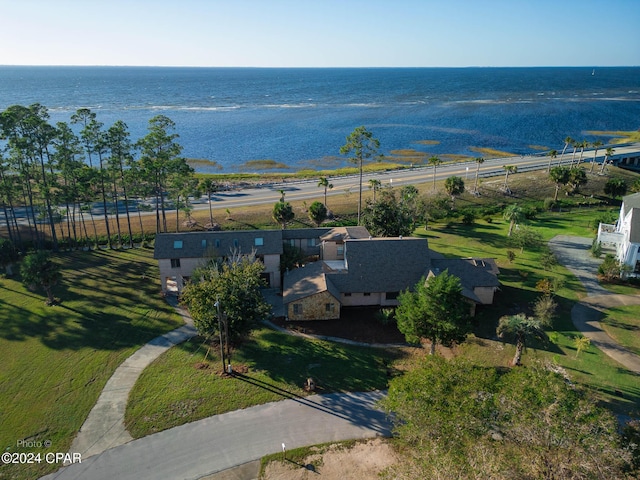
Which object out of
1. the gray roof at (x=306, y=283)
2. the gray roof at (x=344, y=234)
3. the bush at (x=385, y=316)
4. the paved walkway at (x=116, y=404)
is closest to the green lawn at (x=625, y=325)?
the bush at (x=385, y=316)

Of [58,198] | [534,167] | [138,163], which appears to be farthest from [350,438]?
[534,167]

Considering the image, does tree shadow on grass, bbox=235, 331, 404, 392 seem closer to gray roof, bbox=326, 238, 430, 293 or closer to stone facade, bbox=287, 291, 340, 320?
stone facade, bbox=287, 291, 340, 320

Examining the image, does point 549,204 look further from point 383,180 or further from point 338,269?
point 338,269

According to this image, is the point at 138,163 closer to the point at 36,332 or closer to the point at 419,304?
the point at 36,332

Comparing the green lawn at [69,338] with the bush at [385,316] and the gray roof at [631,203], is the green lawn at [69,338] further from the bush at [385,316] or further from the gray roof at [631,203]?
the gray roof at [631,203]

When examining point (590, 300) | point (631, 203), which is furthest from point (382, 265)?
point (631, 203)

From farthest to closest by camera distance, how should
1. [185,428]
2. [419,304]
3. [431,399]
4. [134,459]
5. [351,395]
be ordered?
[419,304], [351,395], [185,428], [134,459], [431,399]
